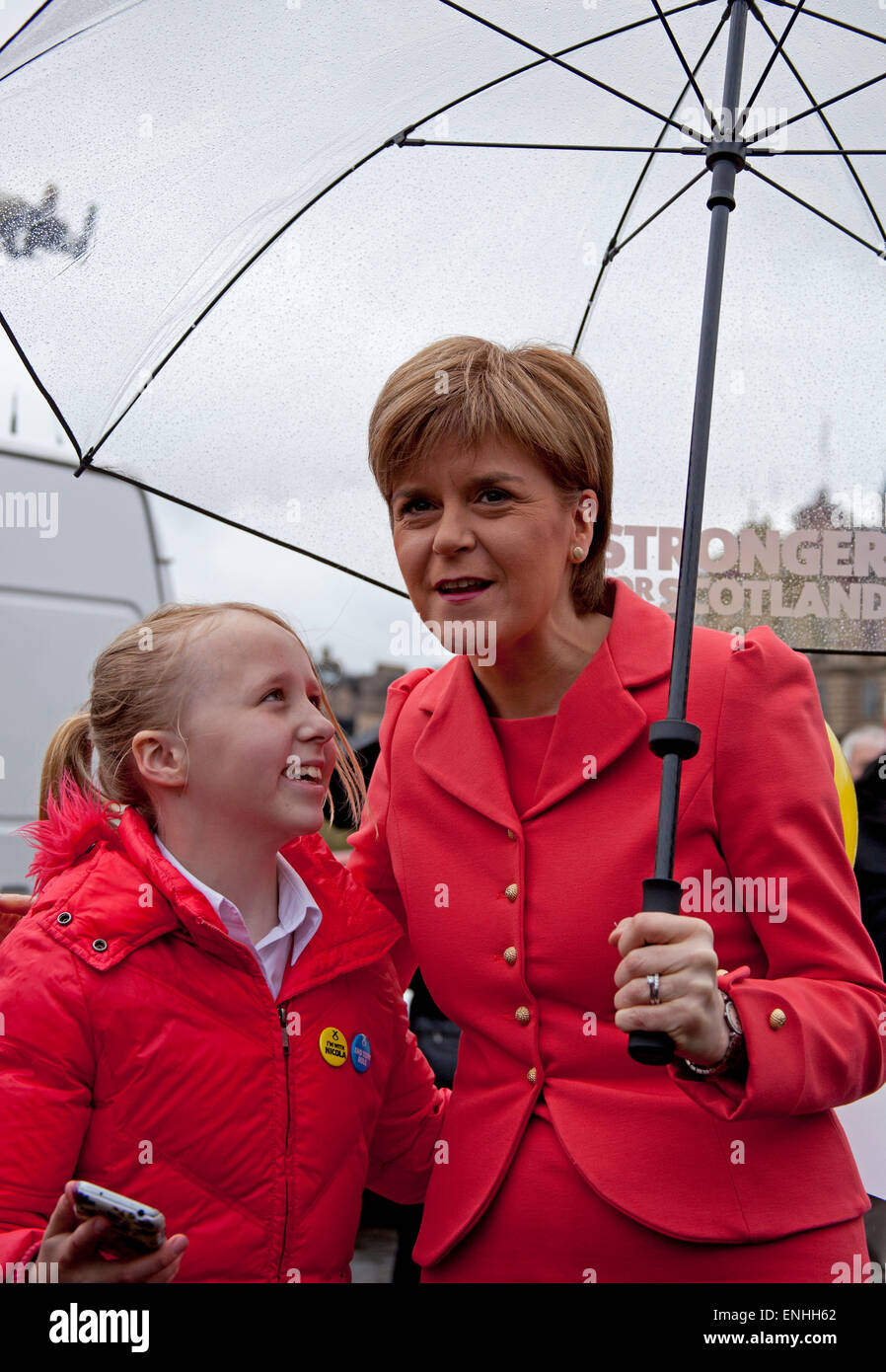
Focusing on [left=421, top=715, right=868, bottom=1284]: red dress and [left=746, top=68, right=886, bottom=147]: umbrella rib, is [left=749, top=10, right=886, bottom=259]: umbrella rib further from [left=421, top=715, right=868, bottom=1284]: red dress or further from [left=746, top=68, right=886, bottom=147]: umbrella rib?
[left=421, top=715, right=868, bottom=1284]: red dress

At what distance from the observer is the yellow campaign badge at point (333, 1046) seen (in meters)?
2.18

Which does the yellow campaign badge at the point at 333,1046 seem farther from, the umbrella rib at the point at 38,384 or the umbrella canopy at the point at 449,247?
the umbrella rib at the point at 38,384

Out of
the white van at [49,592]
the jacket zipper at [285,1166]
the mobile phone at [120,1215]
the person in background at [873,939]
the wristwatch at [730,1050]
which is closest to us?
the mobile phone at [120,1215]

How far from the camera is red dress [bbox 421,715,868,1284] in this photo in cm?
187

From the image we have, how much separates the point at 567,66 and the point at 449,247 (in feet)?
1.18

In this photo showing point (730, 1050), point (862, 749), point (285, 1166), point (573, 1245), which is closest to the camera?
point (730, 1050)

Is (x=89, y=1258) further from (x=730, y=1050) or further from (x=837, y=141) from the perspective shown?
(x=837, y=141)

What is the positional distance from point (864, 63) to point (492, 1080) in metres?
1.83

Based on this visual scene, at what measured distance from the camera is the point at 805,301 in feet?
8.16

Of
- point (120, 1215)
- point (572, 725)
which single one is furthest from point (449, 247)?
point (120, 1215)

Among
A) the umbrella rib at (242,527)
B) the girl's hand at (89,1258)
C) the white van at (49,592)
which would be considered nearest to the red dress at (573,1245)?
the girl's hand at (89,1258)

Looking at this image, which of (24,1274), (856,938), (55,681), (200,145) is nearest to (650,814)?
(856,938)

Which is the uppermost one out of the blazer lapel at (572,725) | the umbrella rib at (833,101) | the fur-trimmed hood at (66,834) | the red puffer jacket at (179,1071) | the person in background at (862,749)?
the person in background at (862,749)

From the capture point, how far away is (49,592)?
18.6 ft
